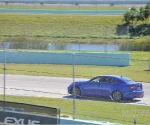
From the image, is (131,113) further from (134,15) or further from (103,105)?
(134,15)

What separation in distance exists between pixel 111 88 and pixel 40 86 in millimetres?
3763

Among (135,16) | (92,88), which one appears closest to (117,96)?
(92,88)

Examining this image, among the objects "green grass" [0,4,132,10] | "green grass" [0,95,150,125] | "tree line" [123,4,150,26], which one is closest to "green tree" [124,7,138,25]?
"tree line" [123,4,150,26]

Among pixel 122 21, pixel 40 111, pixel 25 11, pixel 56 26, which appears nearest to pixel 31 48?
pixel 56 26

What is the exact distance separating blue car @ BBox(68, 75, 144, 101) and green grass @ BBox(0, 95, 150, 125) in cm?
72

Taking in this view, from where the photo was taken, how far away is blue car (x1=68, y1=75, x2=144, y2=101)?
21.5 m

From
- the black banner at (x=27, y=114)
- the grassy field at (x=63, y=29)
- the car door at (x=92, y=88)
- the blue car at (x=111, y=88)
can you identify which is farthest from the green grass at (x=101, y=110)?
the grassy field at (x=63, y=29)

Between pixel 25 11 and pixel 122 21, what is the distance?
52.2 ft

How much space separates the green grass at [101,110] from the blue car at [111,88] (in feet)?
2.36

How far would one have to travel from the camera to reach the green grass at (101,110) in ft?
58.7

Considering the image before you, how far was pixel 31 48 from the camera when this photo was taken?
128 feet

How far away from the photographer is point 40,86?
24219mm

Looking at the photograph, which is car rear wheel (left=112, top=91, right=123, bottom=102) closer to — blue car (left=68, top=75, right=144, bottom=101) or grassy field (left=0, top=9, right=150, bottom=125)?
blue car (left=68, top=75, right=144, bottom=101)

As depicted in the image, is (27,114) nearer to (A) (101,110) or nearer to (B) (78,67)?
(A) (101,110)
